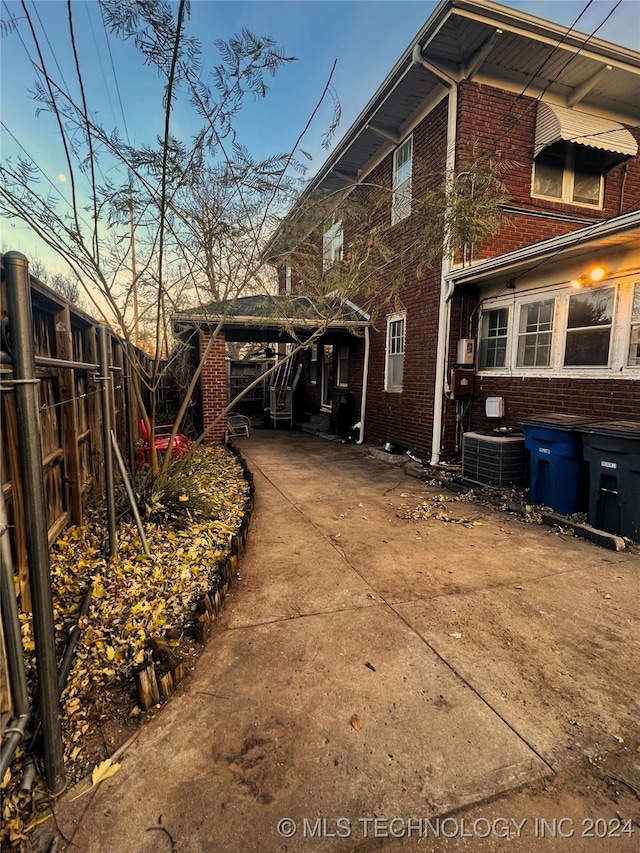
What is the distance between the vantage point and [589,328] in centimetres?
519

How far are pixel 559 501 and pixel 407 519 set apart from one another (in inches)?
68.3

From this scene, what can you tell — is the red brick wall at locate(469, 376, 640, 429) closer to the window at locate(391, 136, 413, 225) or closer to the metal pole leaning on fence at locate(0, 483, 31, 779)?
the window at locate(391, 136, 413, 225)

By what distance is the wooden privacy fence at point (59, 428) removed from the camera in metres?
2.27

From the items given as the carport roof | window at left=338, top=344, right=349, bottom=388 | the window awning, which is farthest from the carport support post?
window at left=338, top=344, right=349, bottom=388

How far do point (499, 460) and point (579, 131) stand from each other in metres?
5.55

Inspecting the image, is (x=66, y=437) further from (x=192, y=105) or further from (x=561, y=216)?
(x=561, y=216)

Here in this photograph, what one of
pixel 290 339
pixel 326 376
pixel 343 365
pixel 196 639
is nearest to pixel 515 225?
pixel 343 365

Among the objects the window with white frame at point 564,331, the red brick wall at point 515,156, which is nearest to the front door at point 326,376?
the window with white frame at point 564,331

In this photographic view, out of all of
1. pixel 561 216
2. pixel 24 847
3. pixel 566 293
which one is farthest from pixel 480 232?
pixel 24 847

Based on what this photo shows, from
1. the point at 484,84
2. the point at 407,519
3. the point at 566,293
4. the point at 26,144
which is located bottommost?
the point at 407,519

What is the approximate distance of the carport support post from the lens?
1.42 m

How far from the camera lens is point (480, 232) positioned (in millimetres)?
5137

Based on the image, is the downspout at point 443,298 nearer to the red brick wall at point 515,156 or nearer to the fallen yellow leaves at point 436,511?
the red brick wall at point 515,156

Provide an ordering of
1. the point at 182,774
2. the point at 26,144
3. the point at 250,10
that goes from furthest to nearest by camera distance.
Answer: the point at 250,10 → the point at 26,144 → the point at 182,774
